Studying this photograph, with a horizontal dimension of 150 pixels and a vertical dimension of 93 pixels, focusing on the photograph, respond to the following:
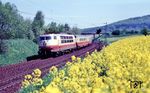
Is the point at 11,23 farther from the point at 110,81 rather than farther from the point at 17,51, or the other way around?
the point at 110,81

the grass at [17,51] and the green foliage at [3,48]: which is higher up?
the green foliage at [3,48]

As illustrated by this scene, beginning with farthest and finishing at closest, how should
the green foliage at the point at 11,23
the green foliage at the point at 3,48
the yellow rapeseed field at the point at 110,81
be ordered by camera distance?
the green foliage at the point at 11,23 < the green foliage at the point at 3,48 < the yellow rapeseed field at the point at 110,81

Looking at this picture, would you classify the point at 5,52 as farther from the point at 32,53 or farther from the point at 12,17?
the point at 12,17

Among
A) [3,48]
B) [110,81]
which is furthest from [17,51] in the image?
[110,81]

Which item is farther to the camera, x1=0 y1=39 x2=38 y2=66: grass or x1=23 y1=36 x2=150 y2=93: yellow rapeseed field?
x1=0 y1=39 x2=38 y2=66: grass

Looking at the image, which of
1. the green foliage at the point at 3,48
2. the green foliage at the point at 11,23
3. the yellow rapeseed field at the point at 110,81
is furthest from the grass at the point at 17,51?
the yellow rapeseed field at the point at 110,81

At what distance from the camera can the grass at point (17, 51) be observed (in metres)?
39.8

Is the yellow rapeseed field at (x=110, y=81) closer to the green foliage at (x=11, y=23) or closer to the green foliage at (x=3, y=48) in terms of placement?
the green foliage at (x=3, y=48)

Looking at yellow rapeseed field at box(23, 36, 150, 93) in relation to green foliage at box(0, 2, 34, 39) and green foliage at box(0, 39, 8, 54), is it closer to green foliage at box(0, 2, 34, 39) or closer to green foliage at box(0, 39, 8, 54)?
green foliage at box(0, 39, 8, 54)

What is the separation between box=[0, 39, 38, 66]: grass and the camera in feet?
130

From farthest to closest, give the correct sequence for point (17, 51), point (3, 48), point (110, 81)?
point (17, 51), point (3, 48), point (110, 81)

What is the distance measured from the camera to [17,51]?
4475 centimetres

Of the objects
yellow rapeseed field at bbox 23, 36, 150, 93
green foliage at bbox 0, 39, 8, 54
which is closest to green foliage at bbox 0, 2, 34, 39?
green foliage at bbox 0, 39, 8, 54

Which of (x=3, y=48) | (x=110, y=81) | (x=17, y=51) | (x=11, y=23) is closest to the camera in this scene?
(x=110, y=81)
